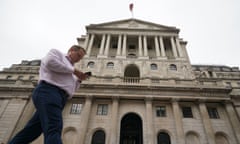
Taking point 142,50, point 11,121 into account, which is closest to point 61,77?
point 11,121

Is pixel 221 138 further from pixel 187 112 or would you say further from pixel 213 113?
pixel 187 112

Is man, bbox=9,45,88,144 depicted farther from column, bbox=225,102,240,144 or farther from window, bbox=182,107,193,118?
column, bbox=225,102,240,144

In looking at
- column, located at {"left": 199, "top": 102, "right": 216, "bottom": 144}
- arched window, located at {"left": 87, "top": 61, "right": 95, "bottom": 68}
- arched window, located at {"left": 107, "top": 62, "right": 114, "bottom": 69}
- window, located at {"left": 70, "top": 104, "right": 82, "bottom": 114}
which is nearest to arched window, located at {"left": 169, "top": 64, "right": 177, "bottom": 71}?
column, located at {"left": 199, "top": 102, "right": 216, "bottom": 144}

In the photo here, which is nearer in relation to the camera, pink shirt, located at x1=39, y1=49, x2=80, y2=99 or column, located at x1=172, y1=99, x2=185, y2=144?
pink shirt, located at x1=39, y1=49, x2=80, y2=99

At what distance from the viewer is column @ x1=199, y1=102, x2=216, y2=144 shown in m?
13.5

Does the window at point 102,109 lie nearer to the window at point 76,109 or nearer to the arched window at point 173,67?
the window at point 76,109

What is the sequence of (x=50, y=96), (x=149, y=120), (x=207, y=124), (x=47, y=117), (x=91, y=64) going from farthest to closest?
(x=91, y=64) < (x=149, y=120) < (x=207, y=124) < (x=50, y=96) < (x=47, y=117)

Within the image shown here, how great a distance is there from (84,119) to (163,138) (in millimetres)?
8322

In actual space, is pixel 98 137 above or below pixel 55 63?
above

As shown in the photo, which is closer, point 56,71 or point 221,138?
point 56,71

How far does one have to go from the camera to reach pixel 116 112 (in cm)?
1535

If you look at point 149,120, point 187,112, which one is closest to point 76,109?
point 149,120

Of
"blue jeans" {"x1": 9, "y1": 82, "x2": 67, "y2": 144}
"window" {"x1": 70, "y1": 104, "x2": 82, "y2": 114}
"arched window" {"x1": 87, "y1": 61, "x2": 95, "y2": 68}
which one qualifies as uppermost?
"arched window" {"x1": 87, "y1": 61, "x2": 95, "y2": 68}

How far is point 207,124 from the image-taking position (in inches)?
570
